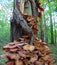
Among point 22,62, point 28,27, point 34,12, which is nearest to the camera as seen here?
point 22,62

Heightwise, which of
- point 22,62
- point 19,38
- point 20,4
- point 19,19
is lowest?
point 22,62

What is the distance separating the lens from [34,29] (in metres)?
1.96

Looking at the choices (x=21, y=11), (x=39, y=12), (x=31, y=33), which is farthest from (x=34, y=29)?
(x=39, y=12)

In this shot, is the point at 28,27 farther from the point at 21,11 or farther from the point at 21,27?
the point at 21,11

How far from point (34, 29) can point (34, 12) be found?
21 cm

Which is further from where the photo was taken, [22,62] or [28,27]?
[28,27]

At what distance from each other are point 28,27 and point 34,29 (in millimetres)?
131

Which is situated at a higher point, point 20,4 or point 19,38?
point 20,4

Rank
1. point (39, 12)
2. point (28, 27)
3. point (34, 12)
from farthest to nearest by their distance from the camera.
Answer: point (39, 12)
point (34, 12)
point (28, 27)

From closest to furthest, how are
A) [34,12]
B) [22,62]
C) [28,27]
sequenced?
[22,62], [28,27], [34,12]

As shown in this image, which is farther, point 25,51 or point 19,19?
point 19,19

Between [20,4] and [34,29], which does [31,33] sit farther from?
[20,4]

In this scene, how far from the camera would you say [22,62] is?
1702mm

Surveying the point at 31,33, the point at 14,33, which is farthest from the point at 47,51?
the point at 14,33
